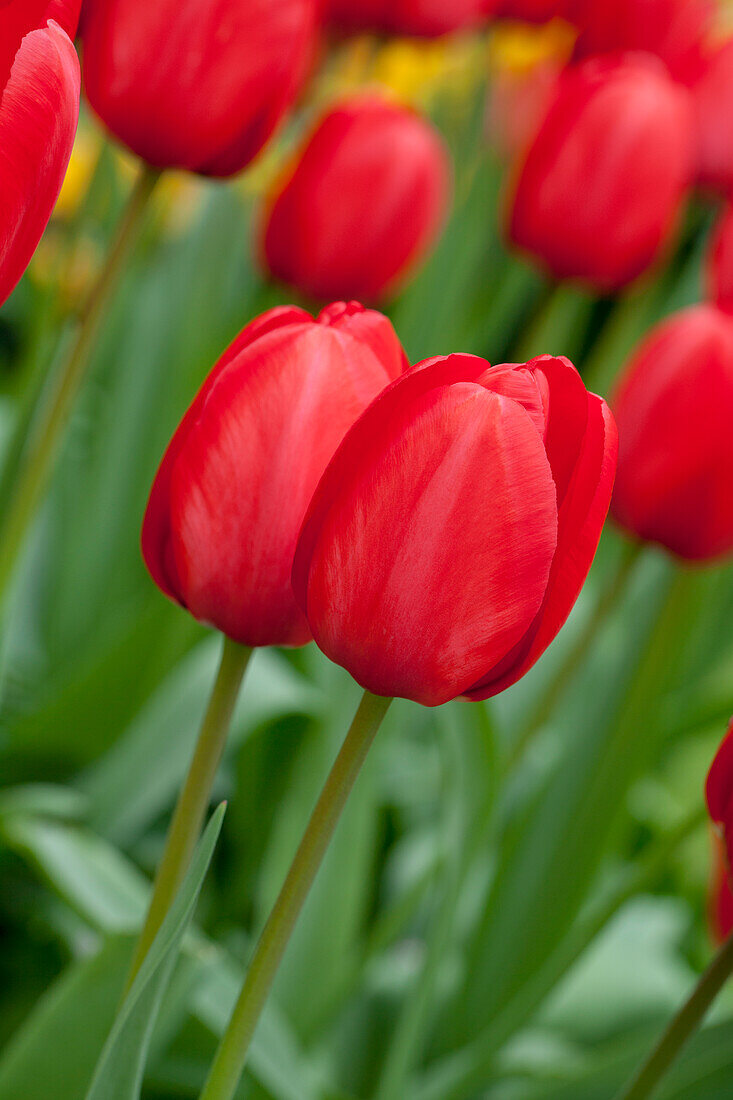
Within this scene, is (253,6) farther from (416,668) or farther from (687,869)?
(687,869)

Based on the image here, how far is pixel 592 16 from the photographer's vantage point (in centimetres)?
106

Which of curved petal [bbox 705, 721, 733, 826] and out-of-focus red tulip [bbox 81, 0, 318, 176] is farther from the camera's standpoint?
out-of-focus red tulip [bbox 81, 0, 318, 176]

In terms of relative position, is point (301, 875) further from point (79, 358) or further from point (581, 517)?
point (79, 358)

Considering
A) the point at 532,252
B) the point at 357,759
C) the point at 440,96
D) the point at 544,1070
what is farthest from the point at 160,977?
the point at 440,96

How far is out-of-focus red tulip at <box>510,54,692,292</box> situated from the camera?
2.84 ft

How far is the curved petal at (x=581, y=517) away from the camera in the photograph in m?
0.33

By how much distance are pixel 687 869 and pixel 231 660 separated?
0.92 m

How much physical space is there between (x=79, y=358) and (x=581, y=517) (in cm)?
31

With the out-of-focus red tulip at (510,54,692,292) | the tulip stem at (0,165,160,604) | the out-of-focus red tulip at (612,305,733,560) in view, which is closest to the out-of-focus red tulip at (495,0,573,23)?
the out-of-focus red tulip at (510,54,692,292)

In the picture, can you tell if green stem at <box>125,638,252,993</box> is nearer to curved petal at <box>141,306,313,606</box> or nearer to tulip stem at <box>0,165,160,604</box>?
curved petal at <box>141,306,313,606</box>

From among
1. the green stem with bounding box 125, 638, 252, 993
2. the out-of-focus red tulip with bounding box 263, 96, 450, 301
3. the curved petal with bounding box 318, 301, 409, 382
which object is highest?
the curved petal with bounding box 318, 301, 409, 382

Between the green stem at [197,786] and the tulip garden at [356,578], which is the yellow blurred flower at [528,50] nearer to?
the tulip garden at [356,578]

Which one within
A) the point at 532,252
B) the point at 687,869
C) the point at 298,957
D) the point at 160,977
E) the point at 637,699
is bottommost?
the point at 687,869

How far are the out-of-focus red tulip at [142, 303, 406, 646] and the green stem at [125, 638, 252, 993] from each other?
14mm
